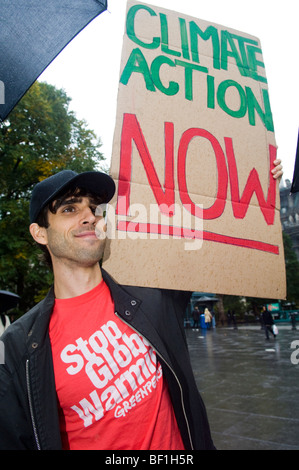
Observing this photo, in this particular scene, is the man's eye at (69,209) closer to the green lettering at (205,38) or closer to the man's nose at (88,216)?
the man's nose at (88,216)

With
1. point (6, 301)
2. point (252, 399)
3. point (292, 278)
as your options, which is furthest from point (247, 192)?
point (292, 278)

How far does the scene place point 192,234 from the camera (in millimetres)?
1572

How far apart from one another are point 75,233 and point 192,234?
58 cm

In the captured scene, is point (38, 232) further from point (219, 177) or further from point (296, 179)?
point (296, 179)

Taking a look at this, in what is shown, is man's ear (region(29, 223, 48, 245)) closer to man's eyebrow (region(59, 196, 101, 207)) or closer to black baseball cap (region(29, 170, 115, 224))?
black baseball cap (region(29, 170, 115, 224))

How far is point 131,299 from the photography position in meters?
1.64

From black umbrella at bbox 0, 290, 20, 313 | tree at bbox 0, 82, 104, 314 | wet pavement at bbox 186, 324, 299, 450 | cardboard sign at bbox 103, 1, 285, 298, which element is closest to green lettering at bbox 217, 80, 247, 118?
cardboard sign at bbox 103, 1, 285, 298

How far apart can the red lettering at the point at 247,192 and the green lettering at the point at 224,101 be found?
0.53 feet

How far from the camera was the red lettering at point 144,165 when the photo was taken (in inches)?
60.6

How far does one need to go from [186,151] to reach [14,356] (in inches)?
48.3

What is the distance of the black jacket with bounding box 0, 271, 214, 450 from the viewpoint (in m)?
1.37

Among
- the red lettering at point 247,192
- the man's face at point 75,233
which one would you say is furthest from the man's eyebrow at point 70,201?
the red lettering at point 247,192

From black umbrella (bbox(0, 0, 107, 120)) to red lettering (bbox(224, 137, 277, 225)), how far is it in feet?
3.06
